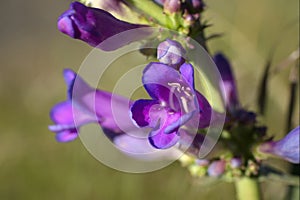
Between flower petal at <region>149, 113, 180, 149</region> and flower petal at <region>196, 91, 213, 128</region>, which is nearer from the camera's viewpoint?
flower petal at <region>149, 113, 180, 149</region>

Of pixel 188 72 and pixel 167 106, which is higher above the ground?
pixel 188 72

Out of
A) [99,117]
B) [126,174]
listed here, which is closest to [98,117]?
[99,117]

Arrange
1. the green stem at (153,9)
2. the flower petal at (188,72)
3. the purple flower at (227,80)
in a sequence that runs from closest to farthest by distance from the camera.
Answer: the flower petal at (188,72)
the green stem at (153,9)
the purple flower at (227,80)

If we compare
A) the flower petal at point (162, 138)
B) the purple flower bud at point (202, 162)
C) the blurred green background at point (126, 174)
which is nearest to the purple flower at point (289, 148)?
the purple flower bud at point (202, 162)

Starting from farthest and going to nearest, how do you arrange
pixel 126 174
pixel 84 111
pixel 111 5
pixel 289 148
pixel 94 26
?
pixel 126 174, pixel 84 111, pixel 289 148, pixel 111 5, pixel 94 26

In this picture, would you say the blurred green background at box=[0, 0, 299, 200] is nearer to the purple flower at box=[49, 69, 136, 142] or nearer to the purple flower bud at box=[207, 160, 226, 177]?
the purple flower bud at box=[207, 160, 226, 177]

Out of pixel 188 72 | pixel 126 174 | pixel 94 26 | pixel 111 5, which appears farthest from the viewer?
pixel 126 174

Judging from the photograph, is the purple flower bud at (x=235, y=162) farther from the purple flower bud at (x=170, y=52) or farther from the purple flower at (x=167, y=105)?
the purple flower bud at (x=170, y=52)

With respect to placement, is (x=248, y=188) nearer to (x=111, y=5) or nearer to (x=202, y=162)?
(x=202, y=162)

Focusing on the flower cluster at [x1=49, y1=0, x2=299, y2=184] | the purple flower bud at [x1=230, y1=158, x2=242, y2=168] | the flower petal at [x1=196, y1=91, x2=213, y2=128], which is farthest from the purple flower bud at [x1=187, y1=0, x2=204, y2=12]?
the purple flower bud at [x1=230, y1=158, x2=242, y2=168]
